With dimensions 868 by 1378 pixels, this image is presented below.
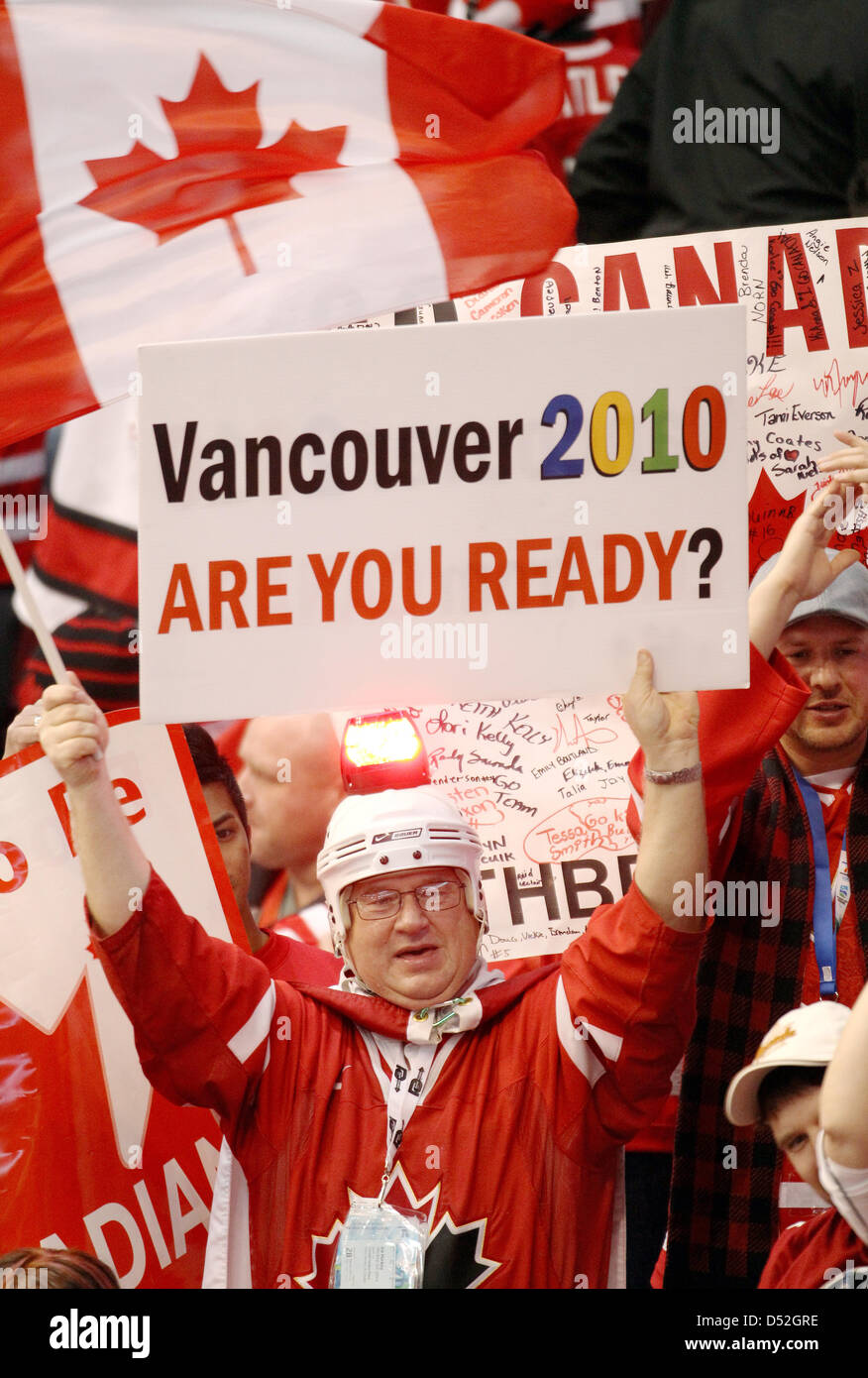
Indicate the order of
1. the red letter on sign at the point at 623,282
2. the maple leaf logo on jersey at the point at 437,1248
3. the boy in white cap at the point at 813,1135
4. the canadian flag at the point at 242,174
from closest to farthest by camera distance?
the boy in white cap at the point at 813,1135 → the maple leaf logo on jersey at the point at 437,1248 → the canadian flag at the point at 242,174 → the red letter on sign at the point at 623,282

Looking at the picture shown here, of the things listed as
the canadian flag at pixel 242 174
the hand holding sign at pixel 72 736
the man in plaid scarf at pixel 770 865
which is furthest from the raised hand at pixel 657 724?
the canadian flag at pixel 242 174

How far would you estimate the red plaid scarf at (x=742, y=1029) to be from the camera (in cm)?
327

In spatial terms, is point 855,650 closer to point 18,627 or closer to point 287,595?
point 287,595

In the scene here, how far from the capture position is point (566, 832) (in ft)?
12.8

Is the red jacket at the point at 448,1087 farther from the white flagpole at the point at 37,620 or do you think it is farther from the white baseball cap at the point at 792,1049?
the white flagpole at the point at 37,620

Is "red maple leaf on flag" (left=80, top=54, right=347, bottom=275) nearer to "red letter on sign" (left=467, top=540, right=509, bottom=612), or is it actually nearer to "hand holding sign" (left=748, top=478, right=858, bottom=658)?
"red letter on sign" (left=467, top=540, right=509, bottom=612)

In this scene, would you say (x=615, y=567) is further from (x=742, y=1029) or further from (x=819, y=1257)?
(x=819, y=1257)

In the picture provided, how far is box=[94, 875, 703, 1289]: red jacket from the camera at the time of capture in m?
2.96
